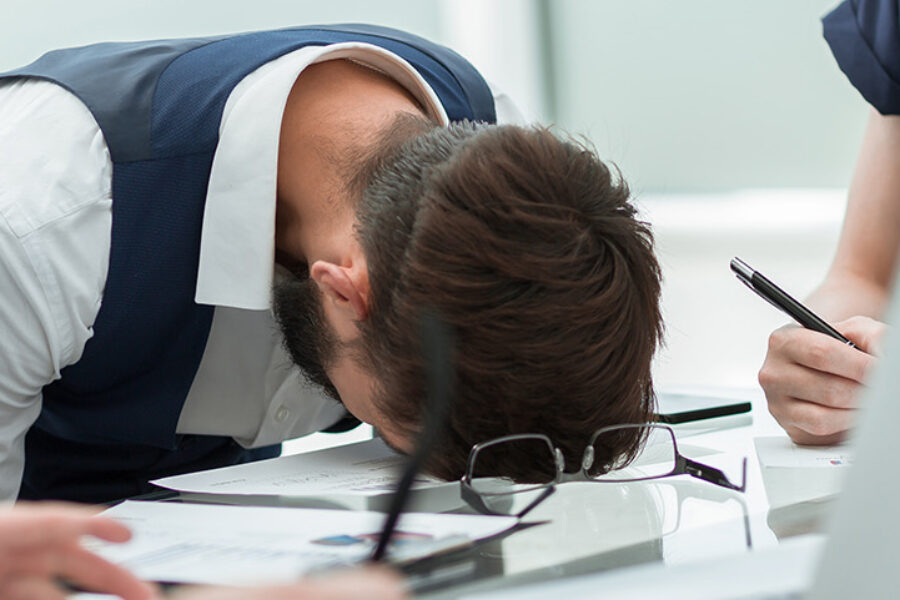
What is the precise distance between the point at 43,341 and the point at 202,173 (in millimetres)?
177

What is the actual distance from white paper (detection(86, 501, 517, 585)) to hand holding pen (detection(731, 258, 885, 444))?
319 millimetres

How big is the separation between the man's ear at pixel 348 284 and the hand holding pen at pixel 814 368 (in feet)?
0.91

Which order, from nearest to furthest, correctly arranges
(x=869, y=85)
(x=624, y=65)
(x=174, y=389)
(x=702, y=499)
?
(x=702, y=499) < (x=174, y=389) < (x=869, y=85) < (x=624, y=65)

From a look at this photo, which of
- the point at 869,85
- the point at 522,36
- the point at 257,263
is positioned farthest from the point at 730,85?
the point at 257,263

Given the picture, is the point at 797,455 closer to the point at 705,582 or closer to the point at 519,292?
the point at 519,292

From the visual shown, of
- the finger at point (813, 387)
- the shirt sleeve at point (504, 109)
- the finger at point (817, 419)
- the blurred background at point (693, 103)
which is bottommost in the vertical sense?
the blurred background at point (693, 103)

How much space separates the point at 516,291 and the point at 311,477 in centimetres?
19

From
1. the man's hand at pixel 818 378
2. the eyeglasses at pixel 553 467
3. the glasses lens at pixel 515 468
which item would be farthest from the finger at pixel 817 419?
the glasses lens at pixel 515 468

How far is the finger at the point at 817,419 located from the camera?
79cm

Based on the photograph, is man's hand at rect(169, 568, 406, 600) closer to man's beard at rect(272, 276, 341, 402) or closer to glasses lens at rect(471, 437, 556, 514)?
glasses lens at rect(471, 437, 556, 514)

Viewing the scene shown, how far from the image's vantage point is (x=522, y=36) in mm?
2789

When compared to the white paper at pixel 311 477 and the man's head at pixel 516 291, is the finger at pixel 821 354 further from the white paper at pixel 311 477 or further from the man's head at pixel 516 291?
the white paper at pixel 311 477

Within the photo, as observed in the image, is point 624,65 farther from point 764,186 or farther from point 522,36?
point 764,186

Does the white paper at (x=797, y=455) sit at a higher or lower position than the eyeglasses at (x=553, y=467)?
lower
